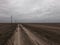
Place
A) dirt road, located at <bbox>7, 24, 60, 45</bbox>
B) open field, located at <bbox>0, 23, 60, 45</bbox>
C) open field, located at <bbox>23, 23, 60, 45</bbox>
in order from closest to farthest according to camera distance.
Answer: dirt road, located at <bbox>7, 24, 60, 45</bbox>
open field, located at <bbox>0, 23, 60, 45</bbox>
open field, located at <bbox>23, 23, 60, 45</bbox>

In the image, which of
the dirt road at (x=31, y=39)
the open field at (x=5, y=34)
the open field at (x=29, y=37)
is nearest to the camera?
the dirt road at (x=31, y=39)

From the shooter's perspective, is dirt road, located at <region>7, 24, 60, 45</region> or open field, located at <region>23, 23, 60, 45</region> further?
open field, located at <region>23, 23, 60, 45</region>

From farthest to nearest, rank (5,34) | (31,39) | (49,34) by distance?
(5,34)
(49,34)
(31,39)

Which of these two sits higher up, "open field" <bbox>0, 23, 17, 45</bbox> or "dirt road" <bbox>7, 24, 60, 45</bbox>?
"dirt road" <bbox>7, 24, 60, 45</bbox>

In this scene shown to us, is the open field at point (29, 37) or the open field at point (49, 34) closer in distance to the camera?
the open field at point (29, 37)

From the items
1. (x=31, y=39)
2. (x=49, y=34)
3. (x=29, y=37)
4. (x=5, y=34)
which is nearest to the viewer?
(x=31, y=39)

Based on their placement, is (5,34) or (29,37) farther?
(5,34)

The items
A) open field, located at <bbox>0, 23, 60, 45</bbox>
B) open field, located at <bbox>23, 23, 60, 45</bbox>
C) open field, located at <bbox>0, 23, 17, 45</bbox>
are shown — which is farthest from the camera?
open field, located at <bbox>0, 23, 17, 45</bbox>

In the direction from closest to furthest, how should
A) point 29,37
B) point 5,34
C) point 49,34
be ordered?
point 29,37 → point 49,34 → point 5,34

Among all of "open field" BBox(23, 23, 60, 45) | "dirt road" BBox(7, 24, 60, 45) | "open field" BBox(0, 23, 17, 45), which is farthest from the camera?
"open field" BBox(0, 23, 17, 45)

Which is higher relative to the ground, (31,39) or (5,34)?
A: (31,39)

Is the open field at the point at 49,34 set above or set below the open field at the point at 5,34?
above

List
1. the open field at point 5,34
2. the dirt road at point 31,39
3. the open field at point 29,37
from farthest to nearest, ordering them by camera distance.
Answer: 1. the open field at point 5,34
2. the open field at point 29,37
3. the dirt road at point 31,39

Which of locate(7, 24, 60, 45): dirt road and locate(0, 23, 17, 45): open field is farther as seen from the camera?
locate(0, 23, 17, 45): open field
